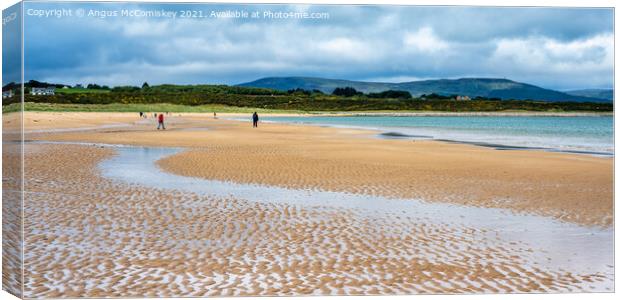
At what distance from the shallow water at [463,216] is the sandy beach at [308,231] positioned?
0.05 m

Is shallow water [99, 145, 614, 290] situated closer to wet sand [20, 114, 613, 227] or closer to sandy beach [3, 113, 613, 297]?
sandy beach [3, 113, 613, 297]

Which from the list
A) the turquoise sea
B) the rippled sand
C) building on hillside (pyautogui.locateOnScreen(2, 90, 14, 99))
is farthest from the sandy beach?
the turquoise sea

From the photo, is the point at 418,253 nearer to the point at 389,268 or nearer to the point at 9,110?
the point at 389,268

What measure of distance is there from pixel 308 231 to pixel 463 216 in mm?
3233

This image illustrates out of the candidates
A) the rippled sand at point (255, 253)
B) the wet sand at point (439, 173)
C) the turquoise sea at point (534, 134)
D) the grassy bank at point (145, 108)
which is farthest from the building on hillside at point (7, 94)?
the grassy bank at point (145, 108)

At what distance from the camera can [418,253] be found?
9.20 m

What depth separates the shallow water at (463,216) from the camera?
9078mm

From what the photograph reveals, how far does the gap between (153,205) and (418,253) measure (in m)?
5.62

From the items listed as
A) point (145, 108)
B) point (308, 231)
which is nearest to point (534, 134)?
point (308, 231)

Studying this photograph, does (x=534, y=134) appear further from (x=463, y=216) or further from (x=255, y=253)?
(x=255, y=253)

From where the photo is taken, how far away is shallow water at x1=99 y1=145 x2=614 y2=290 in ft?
29.8

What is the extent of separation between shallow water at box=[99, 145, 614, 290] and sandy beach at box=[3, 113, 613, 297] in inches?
1.8

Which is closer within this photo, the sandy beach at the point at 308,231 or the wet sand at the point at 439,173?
the sandy beach at the point at 308,231

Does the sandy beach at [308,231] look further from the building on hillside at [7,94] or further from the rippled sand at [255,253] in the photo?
the building on hillside at [7,94]
